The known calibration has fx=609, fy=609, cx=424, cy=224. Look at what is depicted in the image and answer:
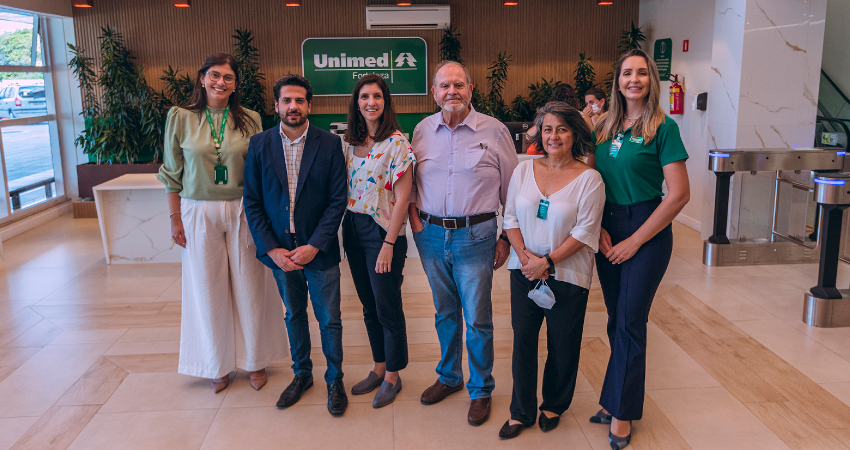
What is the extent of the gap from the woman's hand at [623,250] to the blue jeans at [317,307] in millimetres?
1262

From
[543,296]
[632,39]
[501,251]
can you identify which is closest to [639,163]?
[543,296]

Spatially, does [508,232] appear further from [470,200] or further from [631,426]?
[631,426]

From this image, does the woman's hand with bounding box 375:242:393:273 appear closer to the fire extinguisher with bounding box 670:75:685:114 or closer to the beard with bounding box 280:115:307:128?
the beard with bounding box 280:115:307:128

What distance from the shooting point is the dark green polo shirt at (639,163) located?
2.35 meters

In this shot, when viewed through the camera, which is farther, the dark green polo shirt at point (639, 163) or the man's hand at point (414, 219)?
the man's hand at point (414, 219)

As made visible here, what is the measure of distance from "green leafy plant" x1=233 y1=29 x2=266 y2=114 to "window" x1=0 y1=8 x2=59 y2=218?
8.16 ft

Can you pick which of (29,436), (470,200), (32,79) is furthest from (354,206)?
(32,79)

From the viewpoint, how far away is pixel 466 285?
2.73 meters

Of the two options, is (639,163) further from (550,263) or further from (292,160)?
(292,160)

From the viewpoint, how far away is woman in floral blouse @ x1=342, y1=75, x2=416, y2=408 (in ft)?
8.85

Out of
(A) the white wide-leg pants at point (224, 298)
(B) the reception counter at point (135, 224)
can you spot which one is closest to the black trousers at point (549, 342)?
(A) the white wide-leg pants at point (224, 298)

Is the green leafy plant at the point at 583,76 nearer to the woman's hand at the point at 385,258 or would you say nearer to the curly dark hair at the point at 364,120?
the curly dark hair at the point at 364,120

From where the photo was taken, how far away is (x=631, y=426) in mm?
2768

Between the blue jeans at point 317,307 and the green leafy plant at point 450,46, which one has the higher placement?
the green leafy plant at point 450,46
